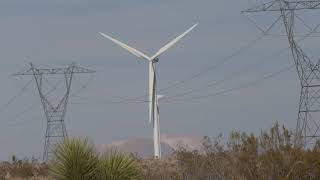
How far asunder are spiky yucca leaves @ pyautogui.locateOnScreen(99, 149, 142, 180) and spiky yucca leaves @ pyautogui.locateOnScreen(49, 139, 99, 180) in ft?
1.07

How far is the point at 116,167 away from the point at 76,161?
125 centimetres

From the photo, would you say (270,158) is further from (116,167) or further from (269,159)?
(116,167)

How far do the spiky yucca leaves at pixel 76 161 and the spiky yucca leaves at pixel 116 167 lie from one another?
326 mm

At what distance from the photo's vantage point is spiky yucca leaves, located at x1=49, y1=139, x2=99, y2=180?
2305 centimetres

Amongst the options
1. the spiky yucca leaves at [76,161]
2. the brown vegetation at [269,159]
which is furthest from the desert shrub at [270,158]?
the spiky yucca leaves at [76,161]

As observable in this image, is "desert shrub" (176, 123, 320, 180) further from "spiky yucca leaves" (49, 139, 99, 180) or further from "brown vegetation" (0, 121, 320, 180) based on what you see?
"spiky yucca leaves" (49, 139, 99, 180)

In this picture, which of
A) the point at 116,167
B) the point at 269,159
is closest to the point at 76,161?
the point at 116,167

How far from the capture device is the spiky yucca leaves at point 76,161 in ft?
75.6

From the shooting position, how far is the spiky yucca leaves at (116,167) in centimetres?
2280

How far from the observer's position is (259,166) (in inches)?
835

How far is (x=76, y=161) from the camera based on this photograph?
75.8 ft

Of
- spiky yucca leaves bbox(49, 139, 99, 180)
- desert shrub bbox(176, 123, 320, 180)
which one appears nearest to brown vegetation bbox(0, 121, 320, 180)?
desert shrub bbox(176, 123, 320, 180)

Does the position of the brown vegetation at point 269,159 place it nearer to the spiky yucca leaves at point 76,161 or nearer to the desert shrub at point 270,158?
the desert shrub at point 270,158

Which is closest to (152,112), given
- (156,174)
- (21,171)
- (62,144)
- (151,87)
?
(151,87)
